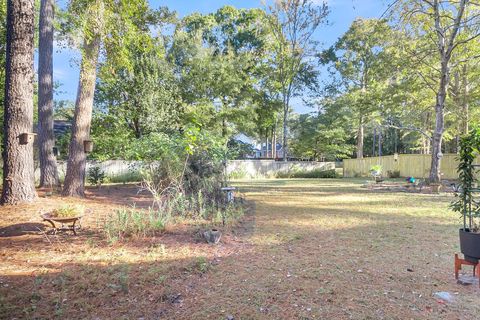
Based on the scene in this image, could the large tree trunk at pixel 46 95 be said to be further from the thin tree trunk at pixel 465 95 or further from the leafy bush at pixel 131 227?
the thin tree trunk at pixel 465 95

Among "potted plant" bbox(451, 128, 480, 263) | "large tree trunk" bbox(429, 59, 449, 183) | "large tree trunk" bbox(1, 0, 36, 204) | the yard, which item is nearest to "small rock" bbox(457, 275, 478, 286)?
the yard

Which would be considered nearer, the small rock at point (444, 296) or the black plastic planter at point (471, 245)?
the small rock at point (444, 296)

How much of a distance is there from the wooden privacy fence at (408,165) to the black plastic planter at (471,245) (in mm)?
14054

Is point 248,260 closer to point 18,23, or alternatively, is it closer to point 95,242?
point 95,242

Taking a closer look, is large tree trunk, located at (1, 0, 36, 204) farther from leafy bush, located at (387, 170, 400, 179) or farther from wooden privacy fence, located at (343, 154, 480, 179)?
leafy bush, located at (387, 170, 400, 179)

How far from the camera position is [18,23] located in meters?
5.05

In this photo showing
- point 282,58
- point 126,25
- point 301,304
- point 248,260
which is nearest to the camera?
point 301,304

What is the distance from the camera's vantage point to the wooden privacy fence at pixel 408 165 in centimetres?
1638

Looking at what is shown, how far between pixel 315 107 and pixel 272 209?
22.5m

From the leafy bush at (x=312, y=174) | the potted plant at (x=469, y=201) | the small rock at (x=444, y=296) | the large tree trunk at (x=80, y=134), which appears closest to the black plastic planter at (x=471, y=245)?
the potted plant at (x=469, y=201)

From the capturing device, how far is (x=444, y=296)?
8.80ft

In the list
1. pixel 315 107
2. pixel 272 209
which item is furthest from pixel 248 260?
pixel 315 107

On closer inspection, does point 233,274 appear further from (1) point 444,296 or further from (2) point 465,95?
(2) point 465,95

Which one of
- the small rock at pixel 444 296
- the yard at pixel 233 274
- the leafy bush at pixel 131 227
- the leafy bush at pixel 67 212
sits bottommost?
the small rock at pixel 444 296
